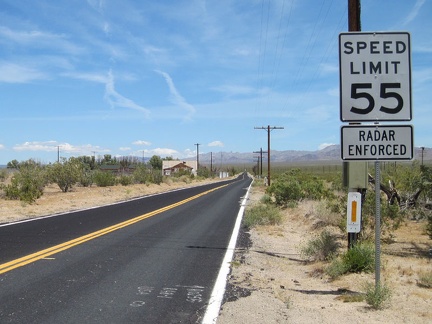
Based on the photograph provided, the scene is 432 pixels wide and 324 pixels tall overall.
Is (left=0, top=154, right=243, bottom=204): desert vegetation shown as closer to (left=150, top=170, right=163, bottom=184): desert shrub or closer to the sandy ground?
(left=150, top=170, right=163, bottom=184): desert shrub

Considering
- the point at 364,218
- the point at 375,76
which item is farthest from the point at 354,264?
the point at 364,218

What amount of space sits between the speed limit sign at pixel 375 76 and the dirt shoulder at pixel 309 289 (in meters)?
2.56

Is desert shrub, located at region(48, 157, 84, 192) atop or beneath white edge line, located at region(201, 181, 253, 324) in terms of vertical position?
atop

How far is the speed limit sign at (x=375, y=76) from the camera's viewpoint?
244 inches

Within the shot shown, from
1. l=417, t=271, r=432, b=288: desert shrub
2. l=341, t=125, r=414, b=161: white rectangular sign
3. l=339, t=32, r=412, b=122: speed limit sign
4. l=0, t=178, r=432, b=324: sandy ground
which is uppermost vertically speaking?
l=339, t=32, r=412, b=122: speed limit sign

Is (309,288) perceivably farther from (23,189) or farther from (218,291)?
(23,189)

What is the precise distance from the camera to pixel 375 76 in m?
6.28

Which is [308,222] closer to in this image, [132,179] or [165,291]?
[165,291]

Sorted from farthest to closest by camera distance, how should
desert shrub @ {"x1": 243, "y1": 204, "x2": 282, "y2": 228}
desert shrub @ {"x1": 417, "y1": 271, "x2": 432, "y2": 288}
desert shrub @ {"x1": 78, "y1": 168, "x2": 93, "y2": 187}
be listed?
desert shrub @ {"x1": 78, "y1": 168, "x2": 93, "y2": 187}
desert shrub @ {"x1": 243, "y1": 204, "x2": 282, "y2": 228}
desert shrub @ {"x1": 417, "y1": 271, "x2": 432, "y2": 288}

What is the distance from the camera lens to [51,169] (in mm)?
38406

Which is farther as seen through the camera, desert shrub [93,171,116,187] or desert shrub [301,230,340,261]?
desert shrub [93,171,116,187]

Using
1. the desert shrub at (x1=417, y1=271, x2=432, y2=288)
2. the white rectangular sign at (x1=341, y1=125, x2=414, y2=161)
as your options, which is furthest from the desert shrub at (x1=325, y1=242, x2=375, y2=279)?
the white rectangular sign at (x1=341, y1=125, x2=414, y2=161)

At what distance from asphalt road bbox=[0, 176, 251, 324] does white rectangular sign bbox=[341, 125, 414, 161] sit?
2993 mm

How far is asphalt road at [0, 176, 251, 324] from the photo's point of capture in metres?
6.08
